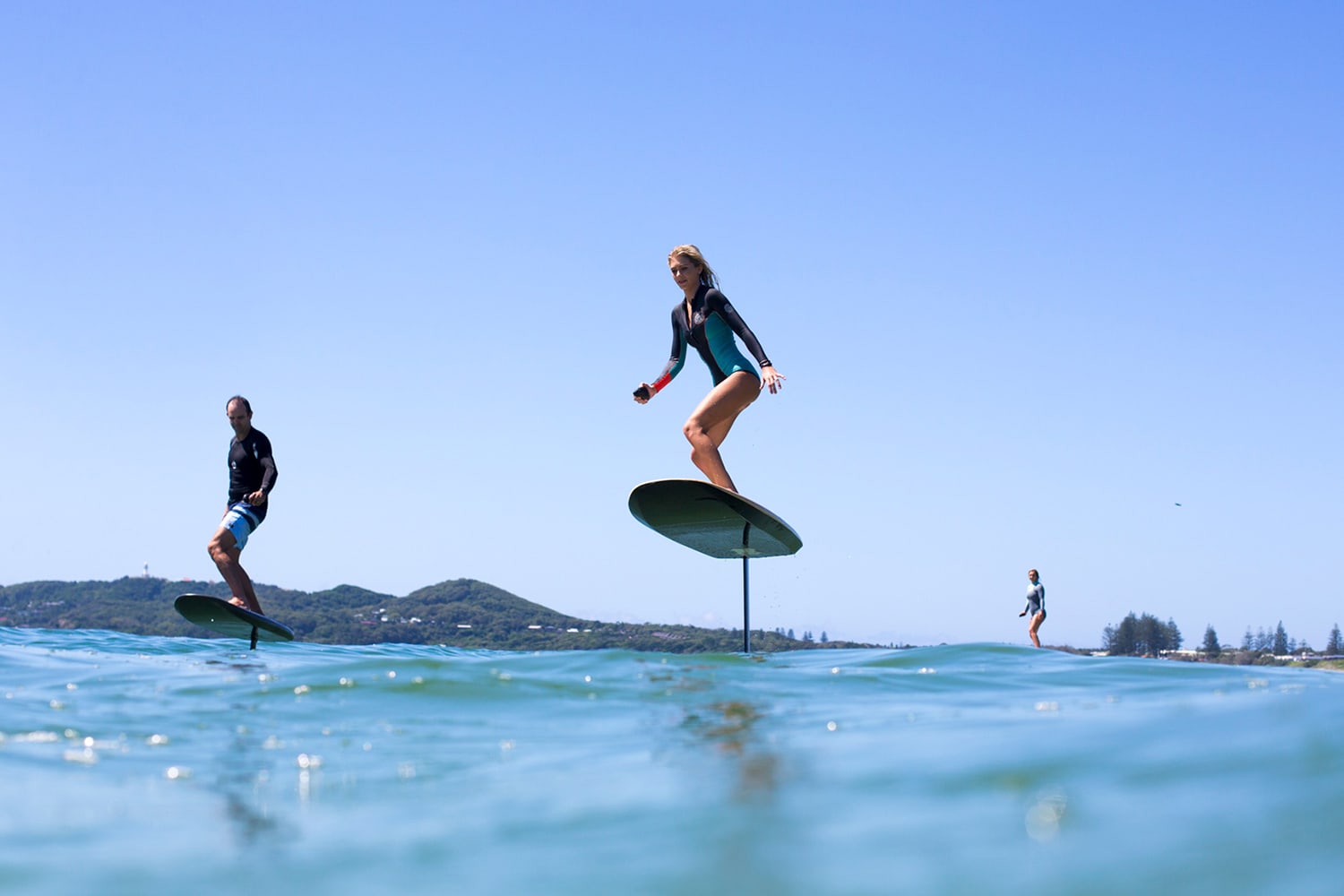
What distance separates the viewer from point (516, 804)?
3.41 metres

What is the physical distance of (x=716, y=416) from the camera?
9.85 meters

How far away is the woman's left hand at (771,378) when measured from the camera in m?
9.60

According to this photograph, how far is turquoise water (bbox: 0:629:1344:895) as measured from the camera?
2643mm

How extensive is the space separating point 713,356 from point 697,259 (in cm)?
95

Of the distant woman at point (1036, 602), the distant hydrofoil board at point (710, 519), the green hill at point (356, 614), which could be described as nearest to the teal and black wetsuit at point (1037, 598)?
the distant woman at point (1036, 602)

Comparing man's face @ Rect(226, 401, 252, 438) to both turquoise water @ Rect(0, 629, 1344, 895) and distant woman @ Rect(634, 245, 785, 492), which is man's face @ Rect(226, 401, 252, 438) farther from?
turquoise water @ Rect(0, 629, 1344, 895)

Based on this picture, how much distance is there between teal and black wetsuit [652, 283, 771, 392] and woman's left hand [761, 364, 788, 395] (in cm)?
13

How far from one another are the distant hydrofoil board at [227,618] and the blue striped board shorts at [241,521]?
79 centimetres

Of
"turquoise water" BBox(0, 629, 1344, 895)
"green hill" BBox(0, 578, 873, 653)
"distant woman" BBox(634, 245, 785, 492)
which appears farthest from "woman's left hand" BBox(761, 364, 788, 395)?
"green hill" BBox(0, 578, 873, 653)

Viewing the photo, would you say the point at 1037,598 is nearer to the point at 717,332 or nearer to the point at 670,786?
the point at 717,332

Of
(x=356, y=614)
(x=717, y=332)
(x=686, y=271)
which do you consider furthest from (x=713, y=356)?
(x=356, y=614)

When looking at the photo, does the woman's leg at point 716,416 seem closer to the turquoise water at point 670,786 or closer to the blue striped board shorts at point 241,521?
the turquoise water at point 670,786

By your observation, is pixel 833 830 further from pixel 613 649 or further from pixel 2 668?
pixel 2 668

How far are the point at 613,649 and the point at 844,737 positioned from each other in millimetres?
3924
